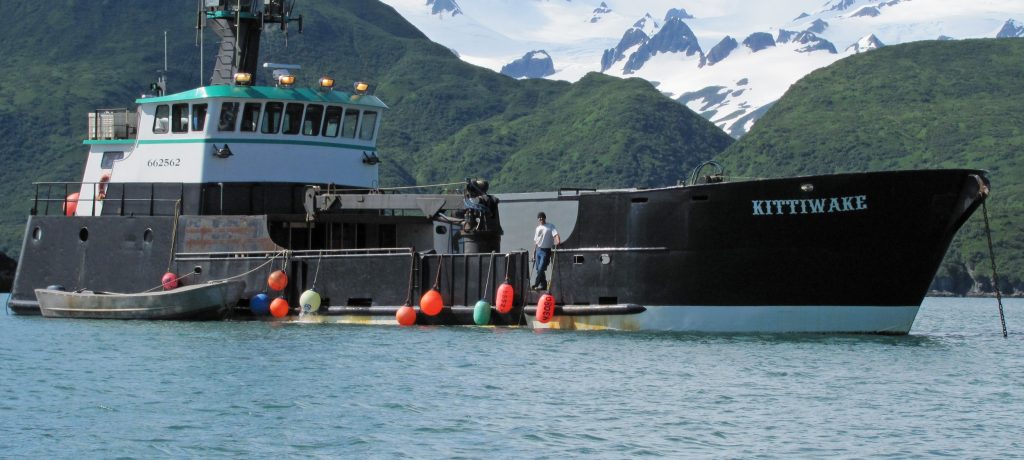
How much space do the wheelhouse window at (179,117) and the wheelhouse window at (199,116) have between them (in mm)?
256

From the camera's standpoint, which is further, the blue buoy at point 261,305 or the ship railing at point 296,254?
the blue buoy at point 261,305

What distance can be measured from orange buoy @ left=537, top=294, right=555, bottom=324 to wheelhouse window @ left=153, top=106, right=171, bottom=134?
31.4ft

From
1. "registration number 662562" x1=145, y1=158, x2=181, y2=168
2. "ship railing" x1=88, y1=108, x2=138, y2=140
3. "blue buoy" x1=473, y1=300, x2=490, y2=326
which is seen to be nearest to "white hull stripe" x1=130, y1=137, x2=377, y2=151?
"registration number 662562" x1=145, y1=158, x2=181, y2=168

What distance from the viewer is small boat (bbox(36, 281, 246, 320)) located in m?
29.3

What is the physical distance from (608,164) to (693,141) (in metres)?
25.0

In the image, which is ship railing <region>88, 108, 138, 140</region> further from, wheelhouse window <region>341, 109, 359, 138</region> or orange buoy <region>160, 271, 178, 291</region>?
wheelhouse window <region>341, 109, 359, 138</region>

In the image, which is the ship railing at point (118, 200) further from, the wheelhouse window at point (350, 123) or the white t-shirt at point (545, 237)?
the white t-shirt at point (545, 237)

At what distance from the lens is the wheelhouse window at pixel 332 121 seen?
31.7 m

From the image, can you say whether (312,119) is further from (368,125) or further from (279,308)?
(279,308)

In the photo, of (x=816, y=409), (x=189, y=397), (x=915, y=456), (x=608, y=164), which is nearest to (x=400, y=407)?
(x=189, y=397)

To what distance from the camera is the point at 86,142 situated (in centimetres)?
3353

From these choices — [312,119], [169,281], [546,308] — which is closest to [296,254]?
[169,281]

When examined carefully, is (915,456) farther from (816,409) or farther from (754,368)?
(754,368)

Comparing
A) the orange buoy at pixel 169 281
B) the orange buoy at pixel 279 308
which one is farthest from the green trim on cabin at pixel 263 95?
the orange buoy at pixel 279 308
